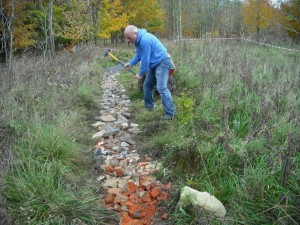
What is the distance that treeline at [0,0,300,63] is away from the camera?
A: 455 inches

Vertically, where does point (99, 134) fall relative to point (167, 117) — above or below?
below

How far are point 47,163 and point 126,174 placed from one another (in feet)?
3.37

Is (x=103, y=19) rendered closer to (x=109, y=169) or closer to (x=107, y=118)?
(x=107, y=118)

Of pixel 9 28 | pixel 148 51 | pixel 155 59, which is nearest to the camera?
pixel 148 51

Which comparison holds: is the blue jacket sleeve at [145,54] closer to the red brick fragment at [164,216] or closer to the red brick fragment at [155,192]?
the red brick fragment at [155,192]

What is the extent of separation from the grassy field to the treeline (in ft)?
12.5

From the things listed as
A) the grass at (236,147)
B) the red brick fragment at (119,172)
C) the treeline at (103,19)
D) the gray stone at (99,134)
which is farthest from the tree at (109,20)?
the red brick fragment at (119,172)

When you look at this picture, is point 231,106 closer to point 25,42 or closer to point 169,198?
point 169,198

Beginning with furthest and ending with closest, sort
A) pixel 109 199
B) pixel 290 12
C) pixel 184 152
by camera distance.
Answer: pixel 290 12, pixel 184 152, pixel 109 199

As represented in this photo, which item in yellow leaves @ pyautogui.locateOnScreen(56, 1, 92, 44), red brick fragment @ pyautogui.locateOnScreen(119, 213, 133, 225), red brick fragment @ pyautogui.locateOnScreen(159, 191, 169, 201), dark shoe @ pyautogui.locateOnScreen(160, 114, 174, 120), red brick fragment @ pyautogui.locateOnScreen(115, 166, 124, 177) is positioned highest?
yellow leaves @ pyautogui.locateOnScreen(56, 1, 92, 44)

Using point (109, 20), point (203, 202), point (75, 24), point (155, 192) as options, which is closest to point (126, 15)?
point (109, 20)

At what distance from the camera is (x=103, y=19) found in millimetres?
19172

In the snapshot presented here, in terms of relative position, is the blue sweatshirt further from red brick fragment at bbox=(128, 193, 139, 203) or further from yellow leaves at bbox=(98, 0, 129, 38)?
yellow leaves at bbox=(98, 0, 129, 38)

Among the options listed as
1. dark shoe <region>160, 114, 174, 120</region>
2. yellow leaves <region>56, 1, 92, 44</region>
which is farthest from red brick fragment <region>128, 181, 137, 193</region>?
yellow leaves <region>56, 1, 92, 44</region>
